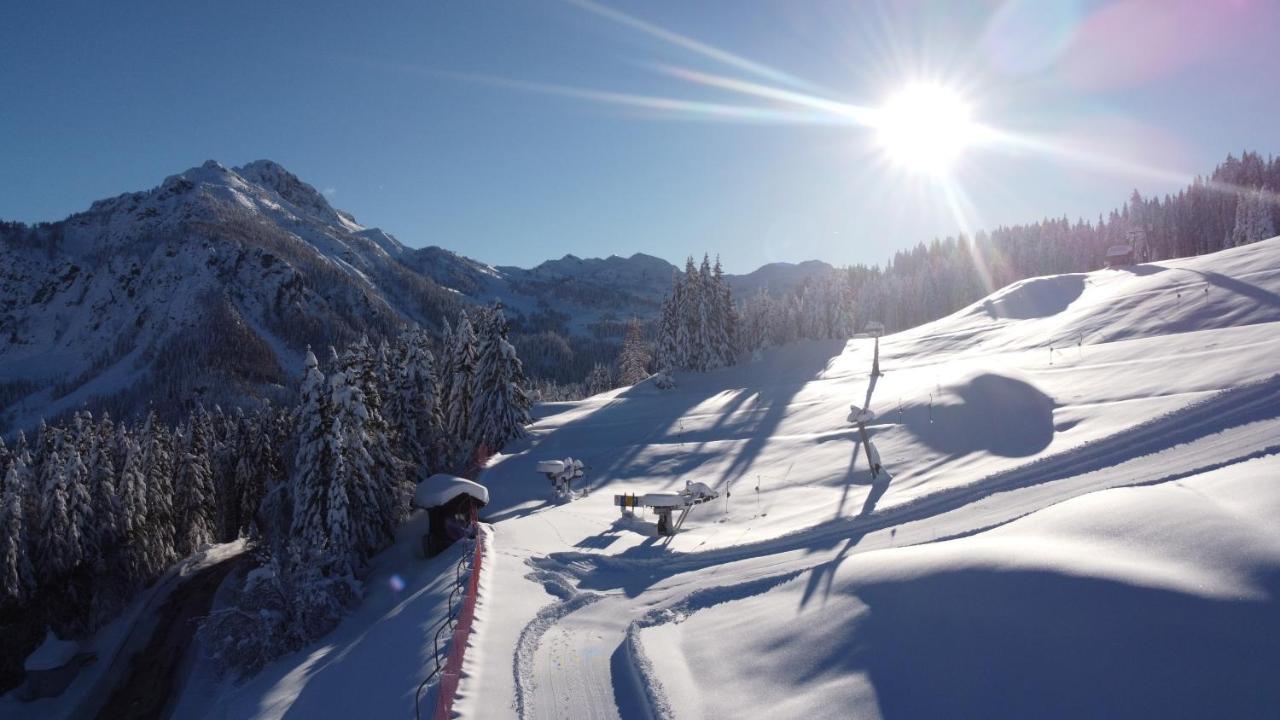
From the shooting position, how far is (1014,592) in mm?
9141

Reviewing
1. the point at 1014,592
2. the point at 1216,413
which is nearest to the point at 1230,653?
the point at 1014,592

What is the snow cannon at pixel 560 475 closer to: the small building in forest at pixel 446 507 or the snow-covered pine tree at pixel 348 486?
the small building in forest at pixel 446 507

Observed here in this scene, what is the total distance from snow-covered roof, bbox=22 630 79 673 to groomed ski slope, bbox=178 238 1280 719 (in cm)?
1062

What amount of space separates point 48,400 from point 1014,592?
272 meters

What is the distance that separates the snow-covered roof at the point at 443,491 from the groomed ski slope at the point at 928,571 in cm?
263

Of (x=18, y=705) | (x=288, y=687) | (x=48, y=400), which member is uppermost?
(x=48, y=400)

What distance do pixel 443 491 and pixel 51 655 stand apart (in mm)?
25347

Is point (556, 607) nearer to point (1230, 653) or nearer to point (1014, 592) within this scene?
point (1014, 592)

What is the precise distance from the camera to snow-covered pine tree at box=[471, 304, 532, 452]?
41.0m

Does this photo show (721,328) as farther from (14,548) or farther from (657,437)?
(14,548)

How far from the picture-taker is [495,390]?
135 feet

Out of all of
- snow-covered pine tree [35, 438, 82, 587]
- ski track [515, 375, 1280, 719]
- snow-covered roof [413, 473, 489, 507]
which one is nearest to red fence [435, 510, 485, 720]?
ski track [515, 375, 1280, 719]

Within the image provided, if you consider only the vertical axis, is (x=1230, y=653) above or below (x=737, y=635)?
above

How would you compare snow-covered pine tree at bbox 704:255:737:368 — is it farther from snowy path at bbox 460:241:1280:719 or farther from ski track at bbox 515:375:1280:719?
ski track at bbox 515:375:1280:719
